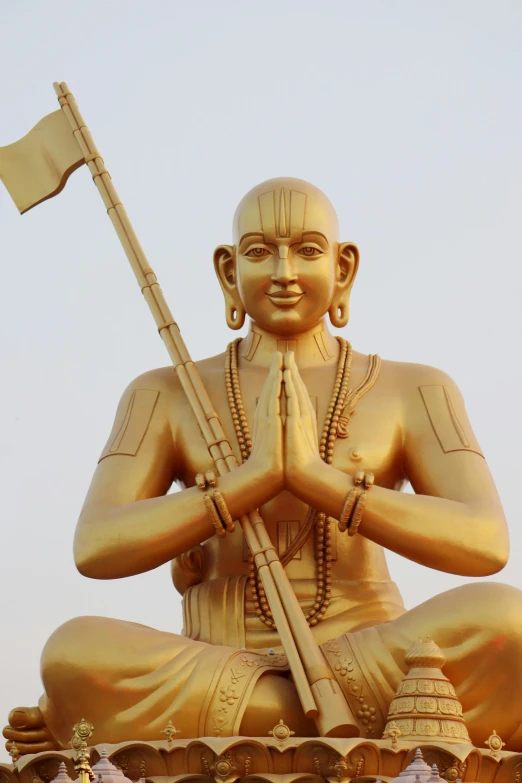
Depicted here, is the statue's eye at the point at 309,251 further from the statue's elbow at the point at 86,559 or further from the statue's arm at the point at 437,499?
the statue's elbow at the point at 86,559

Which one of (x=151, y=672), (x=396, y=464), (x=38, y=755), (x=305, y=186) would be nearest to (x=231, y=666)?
(x=151, y=672)

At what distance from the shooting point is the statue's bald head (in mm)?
10047

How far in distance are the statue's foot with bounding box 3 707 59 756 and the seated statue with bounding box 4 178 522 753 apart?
0.01 meters

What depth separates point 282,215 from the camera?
33.0 feet

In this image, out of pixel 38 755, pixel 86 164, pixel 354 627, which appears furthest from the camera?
pixel 86 164

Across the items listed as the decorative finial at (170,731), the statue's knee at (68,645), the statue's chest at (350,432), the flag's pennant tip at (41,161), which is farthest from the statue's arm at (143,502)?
the flag's pennant tip at (41,161)

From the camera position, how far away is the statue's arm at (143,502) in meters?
9.39

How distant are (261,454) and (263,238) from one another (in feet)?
4.18

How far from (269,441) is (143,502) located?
711 mm

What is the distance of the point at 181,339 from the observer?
10.2 m

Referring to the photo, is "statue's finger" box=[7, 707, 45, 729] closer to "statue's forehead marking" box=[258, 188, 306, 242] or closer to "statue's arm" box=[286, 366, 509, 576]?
"statue's arm" box=[286, 366, 509, 576]

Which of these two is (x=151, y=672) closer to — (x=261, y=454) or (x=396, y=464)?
(x=261, y=454)

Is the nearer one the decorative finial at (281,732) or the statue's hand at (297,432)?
the decorative finial at (281,732)

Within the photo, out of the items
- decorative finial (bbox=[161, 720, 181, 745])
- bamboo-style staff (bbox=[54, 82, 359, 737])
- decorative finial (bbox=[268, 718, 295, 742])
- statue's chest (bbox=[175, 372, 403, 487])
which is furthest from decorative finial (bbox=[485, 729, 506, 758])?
statue's chest (bbox=[175, 372, 403, 487])
